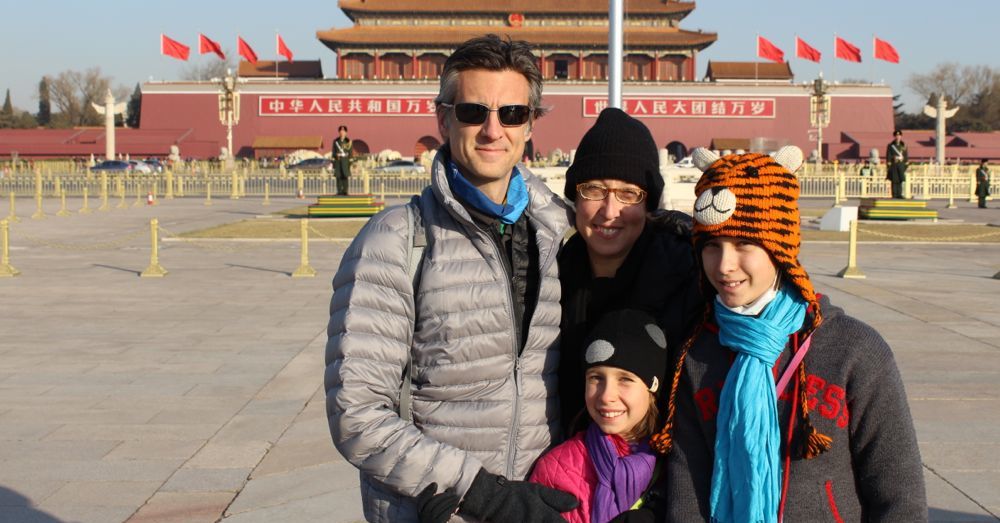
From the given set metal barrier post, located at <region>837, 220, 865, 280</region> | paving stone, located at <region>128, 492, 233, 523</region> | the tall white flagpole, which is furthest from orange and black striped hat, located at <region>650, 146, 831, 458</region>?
metal barrier post, located at <region>837, 220, 865, 280</region>

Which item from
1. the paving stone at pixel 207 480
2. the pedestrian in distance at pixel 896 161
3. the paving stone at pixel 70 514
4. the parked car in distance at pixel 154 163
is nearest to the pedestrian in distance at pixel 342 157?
the pedestrian in distance at pixel 896 161

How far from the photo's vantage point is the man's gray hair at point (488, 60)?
2.35m

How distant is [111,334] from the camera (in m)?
8.43

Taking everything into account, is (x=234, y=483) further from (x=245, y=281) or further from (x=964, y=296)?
(x=964, y=296)

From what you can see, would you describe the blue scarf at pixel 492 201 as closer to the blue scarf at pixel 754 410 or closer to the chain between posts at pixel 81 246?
the blue scarf at pixel 754 410

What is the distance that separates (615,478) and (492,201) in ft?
2.16

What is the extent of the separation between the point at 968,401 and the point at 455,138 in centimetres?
466

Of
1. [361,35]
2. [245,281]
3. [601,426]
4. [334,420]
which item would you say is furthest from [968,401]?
[361,35]

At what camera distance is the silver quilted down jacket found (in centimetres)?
225

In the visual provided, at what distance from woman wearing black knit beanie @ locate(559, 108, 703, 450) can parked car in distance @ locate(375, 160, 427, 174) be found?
109 feet

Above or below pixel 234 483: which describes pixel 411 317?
above

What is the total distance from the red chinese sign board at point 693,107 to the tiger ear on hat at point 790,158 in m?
47.6

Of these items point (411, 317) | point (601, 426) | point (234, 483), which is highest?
point (411, 317)

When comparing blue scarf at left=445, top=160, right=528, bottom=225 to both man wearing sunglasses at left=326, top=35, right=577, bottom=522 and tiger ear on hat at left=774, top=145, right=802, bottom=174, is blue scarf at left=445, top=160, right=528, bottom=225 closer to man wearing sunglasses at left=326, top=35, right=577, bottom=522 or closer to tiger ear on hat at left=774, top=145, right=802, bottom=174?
man wearing sunglasses at left=326, top=35, right=577, bottom=522
